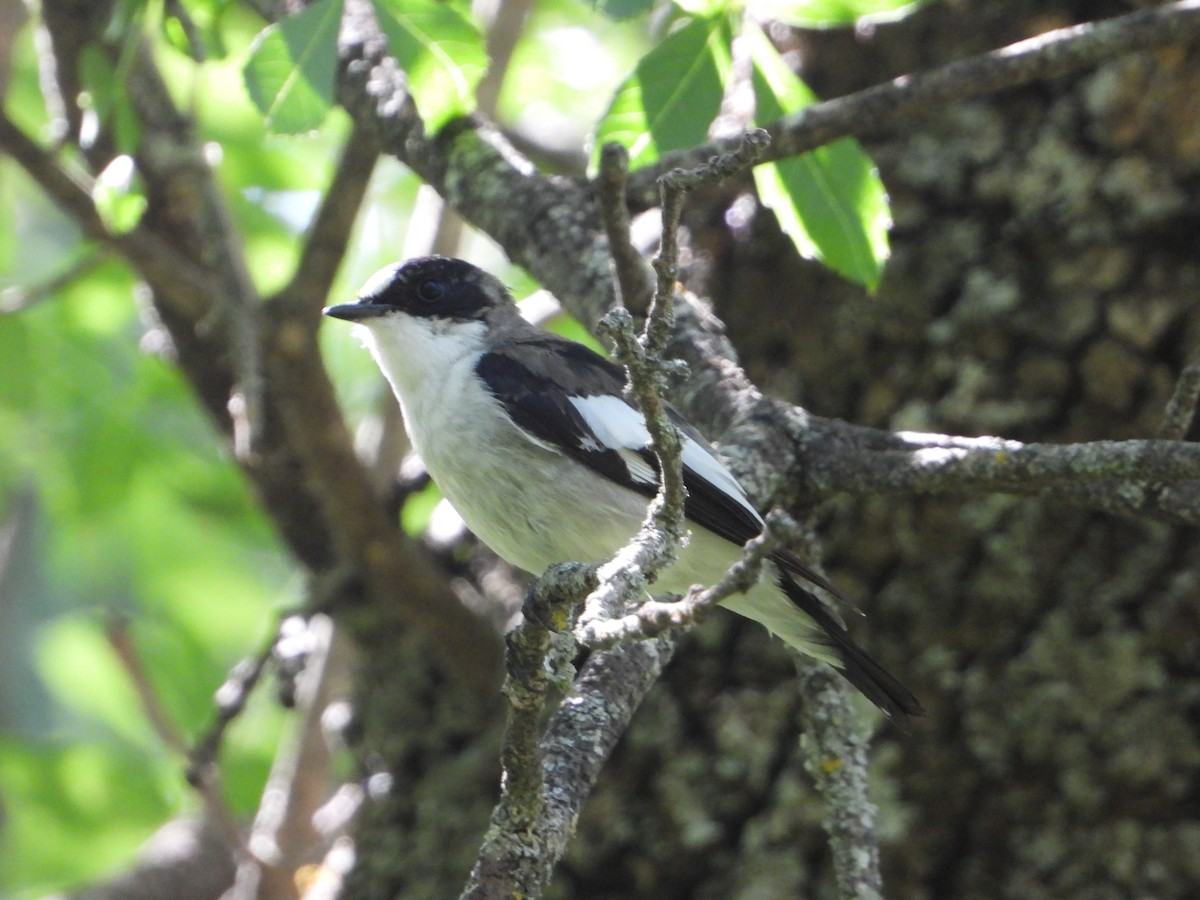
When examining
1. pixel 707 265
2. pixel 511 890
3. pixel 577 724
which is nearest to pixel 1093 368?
pixel 707 265

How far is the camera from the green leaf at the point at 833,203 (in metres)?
2.46

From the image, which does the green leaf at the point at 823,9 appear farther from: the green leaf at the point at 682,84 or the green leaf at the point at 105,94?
the green leaf at the point at 105,94

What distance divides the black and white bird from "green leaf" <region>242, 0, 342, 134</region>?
32.3 inches

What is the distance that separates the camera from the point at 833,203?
2.50m

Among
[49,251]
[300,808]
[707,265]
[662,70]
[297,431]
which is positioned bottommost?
[49,251]

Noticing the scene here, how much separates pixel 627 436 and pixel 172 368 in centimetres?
192

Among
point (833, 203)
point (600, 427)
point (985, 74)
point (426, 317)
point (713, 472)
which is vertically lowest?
point (426, 317)

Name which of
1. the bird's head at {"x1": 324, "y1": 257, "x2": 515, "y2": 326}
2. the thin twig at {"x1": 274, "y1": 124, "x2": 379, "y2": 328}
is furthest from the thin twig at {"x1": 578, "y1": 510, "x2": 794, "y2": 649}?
the thin twig at {"x1": 274, "y1": 124, "x2": 379, "y2": 328}

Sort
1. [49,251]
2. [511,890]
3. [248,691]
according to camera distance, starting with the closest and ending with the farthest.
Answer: [511,890] → [248,691] → [49,251]

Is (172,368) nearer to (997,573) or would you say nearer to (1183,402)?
(997,573)

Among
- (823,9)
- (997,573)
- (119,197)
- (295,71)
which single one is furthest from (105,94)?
(997,573)

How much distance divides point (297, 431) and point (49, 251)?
5005mm

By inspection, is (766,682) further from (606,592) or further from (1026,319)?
(606,592)

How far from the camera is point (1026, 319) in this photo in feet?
9.92
